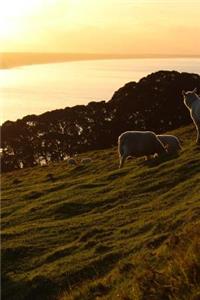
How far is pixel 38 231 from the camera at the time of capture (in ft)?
63.2

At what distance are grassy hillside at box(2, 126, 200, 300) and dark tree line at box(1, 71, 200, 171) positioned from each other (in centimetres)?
4666

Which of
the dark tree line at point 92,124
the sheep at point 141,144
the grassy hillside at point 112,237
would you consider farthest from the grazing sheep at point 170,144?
the dark tree line at point 92,124

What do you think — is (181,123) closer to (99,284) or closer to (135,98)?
(135,98)

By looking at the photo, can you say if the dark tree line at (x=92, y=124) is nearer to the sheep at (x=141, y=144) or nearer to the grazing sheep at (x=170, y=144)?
the grazing sheep at (x=170, y=144)

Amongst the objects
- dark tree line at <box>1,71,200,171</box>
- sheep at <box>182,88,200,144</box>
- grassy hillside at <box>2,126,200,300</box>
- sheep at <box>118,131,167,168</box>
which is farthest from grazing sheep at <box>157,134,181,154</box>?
dark tree line at <box>1,71,200,171</box>

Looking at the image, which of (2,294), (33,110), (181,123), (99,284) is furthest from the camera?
(33,110)

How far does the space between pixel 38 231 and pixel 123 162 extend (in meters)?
11.7

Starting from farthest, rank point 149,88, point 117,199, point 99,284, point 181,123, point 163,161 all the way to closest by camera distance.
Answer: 1. point 149,88
2. point 181,123
3. point 163,161
4. point 117,199
5. point 99,284

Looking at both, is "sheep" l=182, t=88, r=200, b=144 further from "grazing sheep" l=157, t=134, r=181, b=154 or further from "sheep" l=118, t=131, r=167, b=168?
"sheep" l=118, t=131, r=167, b=168

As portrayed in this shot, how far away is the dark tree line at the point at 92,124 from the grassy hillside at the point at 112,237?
153ft

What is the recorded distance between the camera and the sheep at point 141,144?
28172 millimetres

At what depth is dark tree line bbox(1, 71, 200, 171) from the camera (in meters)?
75.1

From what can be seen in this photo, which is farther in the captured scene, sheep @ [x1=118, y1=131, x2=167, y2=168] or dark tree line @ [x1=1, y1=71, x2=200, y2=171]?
dark tree line @ [x1=1, y1=71, x2=200, y2=171]

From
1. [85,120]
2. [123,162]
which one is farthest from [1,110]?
[123,162]
